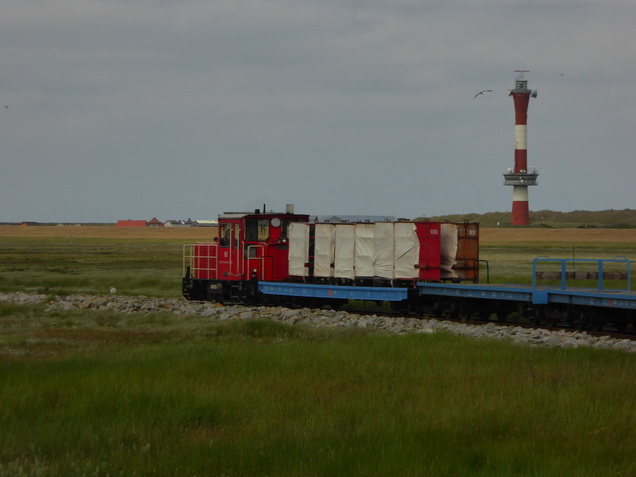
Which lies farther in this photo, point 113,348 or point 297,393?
point 113,348

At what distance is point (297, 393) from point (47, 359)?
5614mm

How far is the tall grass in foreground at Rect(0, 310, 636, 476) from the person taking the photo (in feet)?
31.5

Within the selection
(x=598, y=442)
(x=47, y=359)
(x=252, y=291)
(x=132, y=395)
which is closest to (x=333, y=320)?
(x=252, y=291)

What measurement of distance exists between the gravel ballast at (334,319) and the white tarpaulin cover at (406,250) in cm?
169

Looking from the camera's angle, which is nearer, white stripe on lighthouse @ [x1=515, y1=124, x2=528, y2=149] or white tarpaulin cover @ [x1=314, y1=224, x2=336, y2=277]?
white tarpaulin cover @ [x1=314, y1=224, x2=336, y2=277]

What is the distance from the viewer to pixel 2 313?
91.4 feet

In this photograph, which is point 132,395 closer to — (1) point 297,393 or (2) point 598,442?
(1) point 297,393

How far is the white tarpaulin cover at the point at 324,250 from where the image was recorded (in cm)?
2886

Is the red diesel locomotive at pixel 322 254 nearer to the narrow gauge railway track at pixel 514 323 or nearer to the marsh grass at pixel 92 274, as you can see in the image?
the narrow gauge railway track at pixel 514 323

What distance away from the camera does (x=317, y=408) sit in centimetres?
1213

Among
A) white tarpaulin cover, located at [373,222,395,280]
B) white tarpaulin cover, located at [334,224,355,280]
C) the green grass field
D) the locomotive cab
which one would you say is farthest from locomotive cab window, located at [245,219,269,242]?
the green grass field

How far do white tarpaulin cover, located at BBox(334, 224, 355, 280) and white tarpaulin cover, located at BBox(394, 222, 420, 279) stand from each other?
5.89ft

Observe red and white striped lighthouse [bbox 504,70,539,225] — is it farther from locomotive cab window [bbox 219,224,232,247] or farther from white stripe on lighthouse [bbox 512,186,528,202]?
locomotive cab window [bbox 219,224,232,247]

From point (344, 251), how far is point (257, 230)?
11.5 ft
